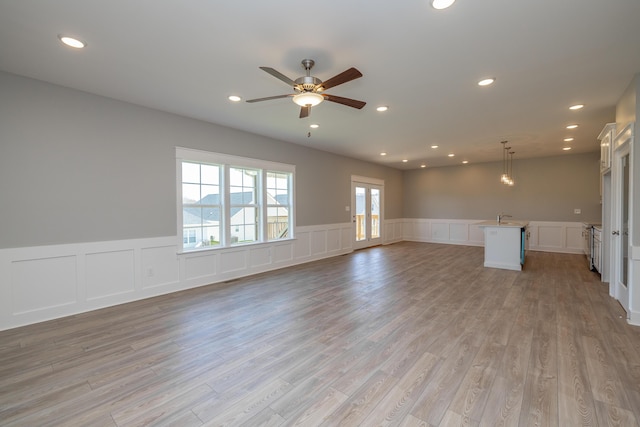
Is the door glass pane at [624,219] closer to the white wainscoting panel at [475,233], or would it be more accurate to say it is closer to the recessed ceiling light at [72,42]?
the white wainscoting panel at [475,233]

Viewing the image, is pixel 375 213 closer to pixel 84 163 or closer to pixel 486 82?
pixel 486 82

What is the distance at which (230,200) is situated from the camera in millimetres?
5176

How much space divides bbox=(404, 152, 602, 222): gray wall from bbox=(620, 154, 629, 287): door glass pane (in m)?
5.21

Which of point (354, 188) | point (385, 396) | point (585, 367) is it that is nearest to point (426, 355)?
point (385, 396)

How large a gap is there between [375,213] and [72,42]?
8.34m

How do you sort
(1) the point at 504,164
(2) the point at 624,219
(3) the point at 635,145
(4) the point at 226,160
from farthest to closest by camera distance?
(1) the point at 504,164
(4) the point at 226,160
(2) the point at 624,219
(3) the point at 635,145

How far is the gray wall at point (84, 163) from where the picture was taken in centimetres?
309

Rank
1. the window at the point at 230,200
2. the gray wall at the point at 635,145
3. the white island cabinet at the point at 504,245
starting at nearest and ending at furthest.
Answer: the gray wall at the point at 635,145 < the window at the point at 230,200 < the white island cabinet at the point at 504,245

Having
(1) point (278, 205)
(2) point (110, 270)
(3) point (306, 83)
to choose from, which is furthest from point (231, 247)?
(3) point (306, 83)

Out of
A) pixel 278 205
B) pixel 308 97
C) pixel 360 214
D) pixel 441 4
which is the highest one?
pixel 441 4

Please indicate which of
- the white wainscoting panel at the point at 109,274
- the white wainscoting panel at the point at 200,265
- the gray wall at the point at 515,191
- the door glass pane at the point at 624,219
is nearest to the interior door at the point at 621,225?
the door glass pane at the point at 624,219

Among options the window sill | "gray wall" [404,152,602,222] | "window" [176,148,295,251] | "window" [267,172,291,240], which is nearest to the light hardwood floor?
the window sill

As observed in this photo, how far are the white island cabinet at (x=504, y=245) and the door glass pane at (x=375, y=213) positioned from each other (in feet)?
12.6

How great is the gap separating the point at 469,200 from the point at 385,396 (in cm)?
897
